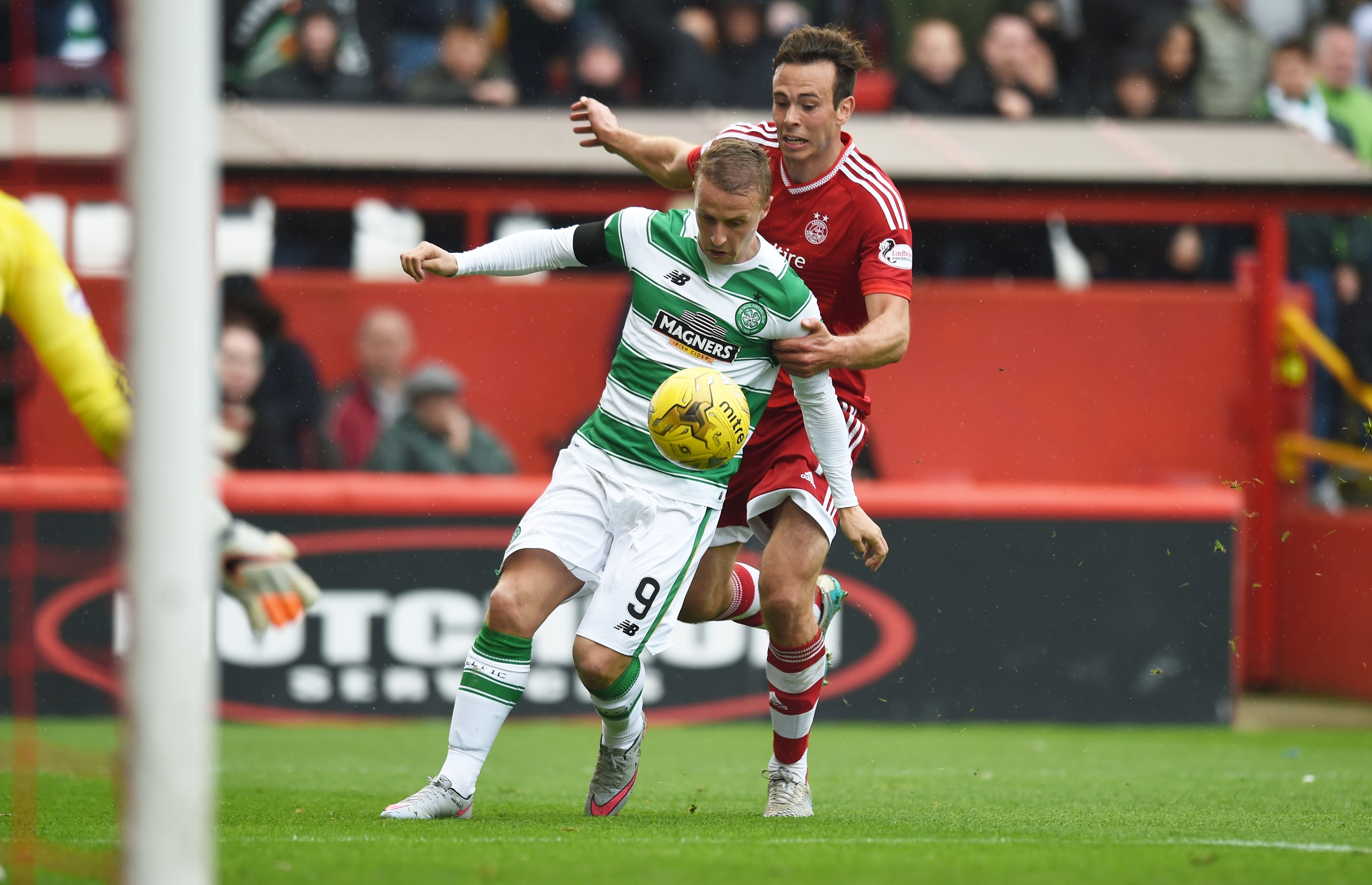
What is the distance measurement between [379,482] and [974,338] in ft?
13.4

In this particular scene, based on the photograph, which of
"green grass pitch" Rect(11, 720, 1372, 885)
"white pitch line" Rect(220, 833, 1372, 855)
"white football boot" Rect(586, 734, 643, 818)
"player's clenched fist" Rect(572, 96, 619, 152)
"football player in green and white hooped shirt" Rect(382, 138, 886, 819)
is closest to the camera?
"green grass pitch" Rect(11, 720, 1372, 885)

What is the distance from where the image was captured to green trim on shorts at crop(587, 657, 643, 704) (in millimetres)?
5637

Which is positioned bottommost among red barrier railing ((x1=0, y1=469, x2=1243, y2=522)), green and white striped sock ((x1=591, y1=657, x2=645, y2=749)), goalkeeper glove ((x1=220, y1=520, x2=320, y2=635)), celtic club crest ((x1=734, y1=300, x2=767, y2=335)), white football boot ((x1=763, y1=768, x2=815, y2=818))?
red barrier railing ((x1=0, y1=469, x2=1243, y2=522))

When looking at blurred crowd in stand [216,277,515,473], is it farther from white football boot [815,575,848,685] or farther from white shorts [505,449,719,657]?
white shorts [505,449,719,657]

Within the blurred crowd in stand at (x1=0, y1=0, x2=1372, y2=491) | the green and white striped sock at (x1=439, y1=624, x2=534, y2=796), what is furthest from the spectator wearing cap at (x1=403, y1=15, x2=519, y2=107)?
the green and white striped sock at (x1=439, y1=624, x2=534, y2=796)

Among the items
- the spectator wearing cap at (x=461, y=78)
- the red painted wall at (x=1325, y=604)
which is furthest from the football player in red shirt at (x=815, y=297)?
the red painted wall at (x=1325, y=604)

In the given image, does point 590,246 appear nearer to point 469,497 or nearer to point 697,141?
point 469,497

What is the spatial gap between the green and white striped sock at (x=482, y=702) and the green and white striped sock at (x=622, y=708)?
34 centimetres

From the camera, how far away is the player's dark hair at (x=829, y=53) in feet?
19.5

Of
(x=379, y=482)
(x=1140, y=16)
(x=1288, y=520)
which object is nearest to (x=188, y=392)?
(x=379, y=482)

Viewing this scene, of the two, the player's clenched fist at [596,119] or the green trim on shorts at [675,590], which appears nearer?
the green trim on shorts at [675,590]

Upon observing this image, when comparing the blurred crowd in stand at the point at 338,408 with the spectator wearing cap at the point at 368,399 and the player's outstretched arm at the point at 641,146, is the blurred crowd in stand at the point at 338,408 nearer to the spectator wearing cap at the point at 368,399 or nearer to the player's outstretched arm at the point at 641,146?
the spectator wearing cap at the point at 368,399

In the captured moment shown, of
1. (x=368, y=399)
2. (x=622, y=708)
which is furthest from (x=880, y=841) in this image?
(x=368, y=399)

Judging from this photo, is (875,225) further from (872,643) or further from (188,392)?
(872,643)
